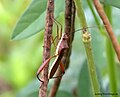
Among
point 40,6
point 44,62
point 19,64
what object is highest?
point 40,6

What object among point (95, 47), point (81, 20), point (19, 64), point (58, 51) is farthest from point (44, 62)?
point (19, 64)

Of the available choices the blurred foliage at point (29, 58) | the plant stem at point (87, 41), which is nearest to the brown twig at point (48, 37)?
the plant stem at point (87, 41)

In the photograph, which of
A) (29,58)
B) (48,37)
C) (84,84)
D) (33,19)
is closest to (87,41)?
(48,37)

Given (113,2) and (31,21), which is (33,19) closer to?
(31,21)

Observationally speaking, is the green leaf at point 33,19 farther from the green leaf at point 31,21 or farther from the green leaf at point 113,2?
the green leaf at point 113,2

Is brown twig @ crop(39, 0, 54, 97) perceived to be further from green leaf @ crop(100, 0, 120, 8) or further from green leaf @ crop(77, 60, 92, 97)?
green leaf @ crop(77, 60, 92, 97)

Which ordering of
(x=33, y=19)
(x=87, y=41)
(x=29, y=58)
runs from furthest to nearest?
(x=29, y=58) < (x=33, y=19) < (x=87, y=41)

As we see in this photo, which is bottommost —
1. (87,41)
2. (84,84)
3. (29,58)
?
(29,58)

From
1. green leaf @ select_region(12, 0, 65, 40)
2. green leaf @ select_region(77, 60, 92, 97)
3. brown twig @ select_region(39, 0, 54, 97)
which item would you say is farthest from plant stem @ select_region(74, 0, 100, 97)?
green leaf @ select_region(77, 60, 92, 97)

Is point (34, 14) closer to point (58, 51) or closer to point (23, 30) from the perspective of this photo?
point (23, 30)
